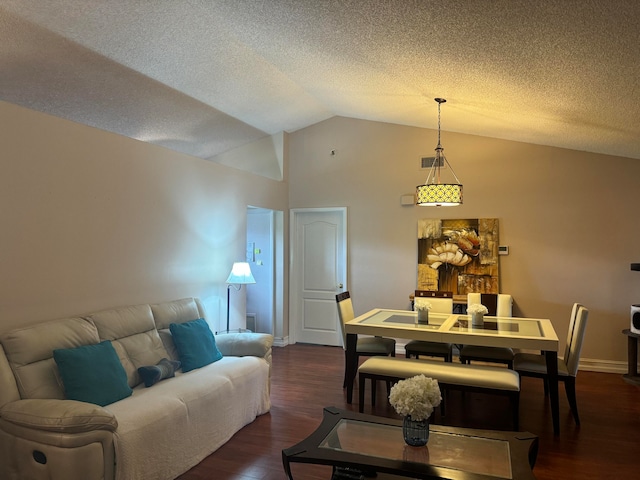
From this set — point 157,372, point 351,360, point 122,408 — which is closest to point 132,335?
point 157,372

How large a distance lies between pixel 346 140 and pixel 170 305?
3678mm

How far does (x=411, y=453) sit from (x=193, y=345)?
81.9 inches

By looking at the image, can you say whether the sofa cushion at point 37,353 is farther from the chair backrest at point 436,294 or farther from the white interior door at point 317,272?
the white interior door at point 317,272

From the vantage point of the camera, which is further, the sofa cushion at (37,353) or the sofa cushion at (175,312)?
the sofa cushion at (175,312)

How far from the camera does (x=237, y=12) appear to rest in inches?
135

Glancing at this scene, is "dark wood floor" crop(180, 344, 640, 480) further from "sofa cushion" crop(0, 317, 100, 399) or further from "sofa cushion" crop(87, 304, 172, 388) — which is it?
"sofa cushion" crop(0, 317, 100, 399)

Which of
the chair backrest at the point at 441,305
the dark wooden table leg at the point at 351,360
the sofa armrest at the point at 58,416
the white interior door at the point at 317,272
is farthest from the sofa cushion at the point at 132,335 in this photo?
the white interior door at the point at 317,272

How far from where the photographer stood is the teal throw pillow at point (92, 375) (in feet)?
8.97

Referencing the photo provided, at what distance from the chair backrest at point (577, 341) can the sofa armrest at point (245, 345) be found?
8.41 ft

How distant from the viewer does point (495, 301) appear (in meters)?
5.25

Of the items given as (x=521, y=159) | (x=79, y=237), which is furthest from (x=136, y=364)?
(x=521, y=159)

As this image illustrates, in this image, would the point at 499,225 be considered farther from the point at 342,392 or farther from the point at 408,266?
Answer: the point at 342,392

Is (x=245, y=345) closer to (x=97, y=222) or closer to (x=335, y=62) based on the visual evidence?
(x=97, y=222)

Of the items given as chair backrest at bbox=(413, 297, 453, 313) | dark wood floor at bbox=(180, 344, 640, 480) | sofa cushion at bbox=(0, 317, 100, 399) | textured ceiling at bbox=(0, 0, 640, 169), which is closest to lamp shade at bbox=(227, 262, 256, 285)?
dark wood floor at bbox=(180, 344, 640, 480)
